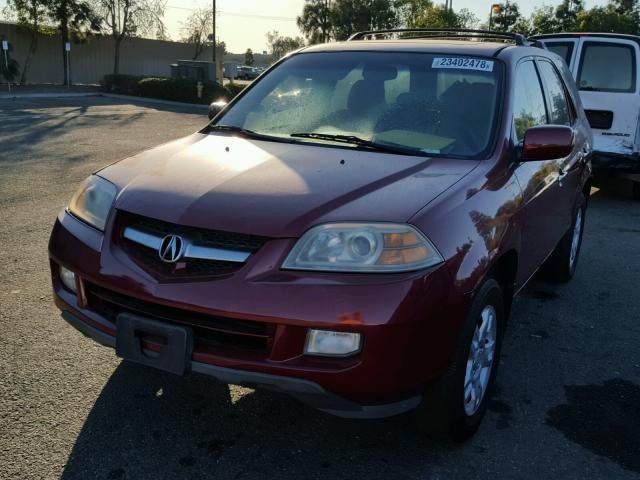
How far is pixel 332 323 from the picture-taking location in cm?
229

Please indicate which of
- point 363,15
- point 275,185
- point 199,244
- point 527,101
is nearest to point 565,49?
point 527,101

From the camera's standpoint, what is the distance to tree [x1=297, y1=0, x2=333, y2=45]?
6022 centimetres

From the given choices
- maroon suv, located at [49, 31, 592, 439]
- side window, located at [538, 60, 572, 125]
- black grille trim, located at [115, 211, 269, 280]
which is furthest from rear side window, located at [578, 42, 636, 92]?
black grille trim, located at [115, 211, 269, 280]

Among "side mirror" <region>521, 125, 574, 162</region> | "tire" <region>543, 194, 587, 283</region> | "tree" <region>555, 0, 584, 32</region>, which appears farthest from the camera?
"tree" <region>555, 0, 584, 32</region>

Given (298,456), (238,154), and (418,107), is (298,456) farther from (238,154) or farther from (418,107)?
(418,107)

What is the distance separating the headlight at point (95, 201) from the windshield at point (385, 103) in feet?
3.28

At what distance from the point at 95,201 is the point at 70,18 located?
35.5 m

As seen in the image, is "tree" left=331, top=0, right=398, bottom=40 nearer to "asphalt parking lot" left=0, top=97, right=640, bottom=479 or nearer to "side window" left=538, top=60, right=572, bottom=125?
"side window" left=538, top=60, right=572, bottom=125

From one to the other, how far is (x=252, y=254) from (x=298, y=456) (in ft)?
3.10

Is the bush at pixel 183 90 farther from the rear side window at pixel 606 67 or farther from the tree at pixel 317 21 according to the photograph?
the tree at pixel 317 21

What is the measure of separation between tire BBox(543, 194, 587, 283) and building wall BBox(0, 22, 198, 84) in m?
34.7

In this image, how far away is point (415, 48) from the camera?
387 centimetres

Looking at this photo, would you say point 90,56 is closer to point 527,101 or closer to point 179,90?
point 179,90

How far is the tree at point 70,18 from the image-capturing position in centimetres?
3334
